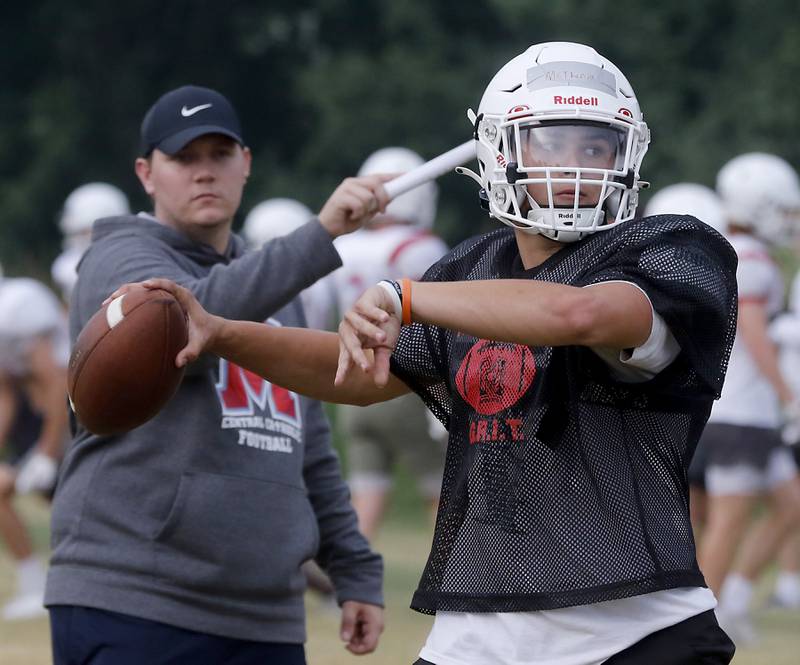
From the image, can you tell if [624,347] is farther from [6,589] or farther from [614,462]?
[6,589]

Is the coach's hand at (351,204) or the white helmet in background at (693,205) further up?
the white helmet in background at (693,205)

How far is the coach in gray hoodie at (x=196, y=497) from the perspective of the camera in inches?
144

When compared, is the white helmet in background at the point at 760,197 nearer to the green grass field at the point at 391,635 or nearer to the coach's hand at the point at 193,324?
the green grass field at the point at 391,635

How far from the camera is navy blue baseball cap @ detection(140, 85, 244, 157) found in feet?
13.2

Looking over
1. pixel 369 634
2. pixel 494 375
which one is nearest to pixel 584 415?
pixel 494 375

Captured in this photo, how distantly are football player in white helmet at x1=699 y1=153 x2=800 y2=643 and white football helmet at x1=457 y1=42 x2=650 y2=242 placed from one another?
3989 millimetres

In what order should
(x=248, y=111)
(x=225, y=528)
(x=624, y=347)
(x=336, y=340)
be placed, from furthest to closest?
(x=248, y=111) → (x=225, y=528) → (x=336, y=340) → (x=624, y=347)

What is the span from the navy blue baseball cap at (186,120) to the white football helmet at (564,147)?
45.3 inches

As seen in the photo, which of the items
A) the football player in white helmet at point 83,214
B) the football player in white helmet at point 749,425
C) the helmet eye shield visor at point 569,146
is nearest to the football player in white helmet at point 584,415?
the helmet eye shield visor at point 569,146

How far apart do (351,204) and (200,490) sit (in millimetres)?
735

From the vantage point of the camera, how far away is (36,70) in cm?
2325

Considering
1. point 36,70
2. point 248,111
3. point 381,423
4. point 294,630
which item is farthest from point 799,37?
point 294,630

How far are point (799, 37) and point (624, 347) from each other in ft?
56.0

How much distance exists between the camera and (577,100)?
297cm
